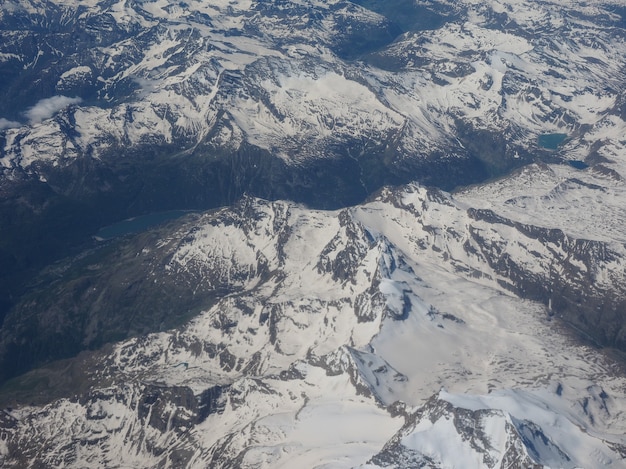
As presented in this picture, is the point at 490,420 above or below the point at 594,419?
above

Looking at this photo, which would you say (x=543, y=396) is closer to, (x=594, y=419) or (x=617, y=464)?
(x=594, y=419)

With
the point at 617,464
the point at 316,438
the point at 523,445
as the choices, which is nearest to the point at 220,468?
the point at 316,438

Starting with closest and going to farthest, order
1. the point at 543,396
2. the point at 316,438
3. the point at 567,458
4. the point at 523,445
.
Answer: the point at 523,445
the point at 567,458
the point at 316,438
the point at 543,396

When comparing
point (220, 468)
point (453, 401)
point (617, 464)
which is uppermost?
point (453, 401)

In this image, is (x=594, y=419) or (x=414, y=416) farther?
(x=594, y=419)

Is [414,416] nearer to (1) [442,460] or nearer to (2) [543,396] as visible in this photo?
(1) [442,460]

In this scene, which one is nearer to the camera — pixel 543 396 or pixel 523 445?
pixel 523 445

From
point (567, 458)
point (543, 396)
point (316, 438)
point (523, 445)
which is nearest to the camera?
point (523, 445)

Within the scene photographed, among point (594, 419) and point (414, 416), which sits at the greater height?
point (414, 416)

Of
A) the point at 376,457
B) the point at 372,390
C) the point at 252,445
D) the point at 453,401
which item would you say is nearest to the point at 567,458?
the point at 453,401
